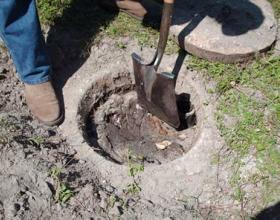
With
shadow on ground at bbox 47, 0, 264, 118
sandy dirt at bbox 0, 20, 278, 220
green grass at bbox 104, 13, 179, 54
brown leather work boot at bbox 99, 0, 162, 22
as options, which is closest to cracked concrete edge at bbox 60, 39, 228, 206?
sandy dirt at bbox 0, 20, 278, 220

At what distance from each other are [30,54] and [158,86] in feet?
2.96

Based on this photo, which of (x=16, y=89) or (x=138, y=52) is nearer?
(x=16, y=89)

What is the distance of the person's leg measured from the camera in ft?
9.34

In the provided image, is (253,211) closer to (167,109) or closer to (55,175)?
(167,109)

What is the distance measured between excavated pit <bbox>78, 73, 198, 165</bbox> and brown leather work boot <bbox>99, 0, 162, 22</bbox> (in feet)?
1.94

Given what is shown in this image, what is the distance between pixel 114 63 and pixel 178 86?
0.53 m

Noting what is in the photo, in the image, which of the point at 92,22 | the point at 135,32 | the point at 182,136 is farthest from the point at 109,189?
the point at 92,22

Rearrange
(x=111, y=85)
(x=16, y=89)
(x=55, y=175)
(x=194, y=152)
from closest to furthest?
(x=55, y=175) < (x=194, y=152) < (x=16, y=89) < (x=111, y=85)

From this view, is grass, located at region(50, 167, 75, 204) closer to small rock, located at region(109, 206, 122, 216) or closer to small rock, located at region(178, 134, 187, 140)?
small rock, located at region(109, 206, 122, 216)

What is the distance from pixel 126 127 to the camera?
361 cm

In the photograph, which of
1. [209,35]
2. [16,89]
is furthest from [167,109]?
[16,89]

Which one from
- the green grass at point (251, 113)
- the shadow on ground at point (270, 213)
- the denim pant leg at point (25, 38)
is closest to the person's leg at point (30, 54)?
the denim pant leg at point (25, 38)

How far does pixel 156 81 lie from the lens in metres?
3.25

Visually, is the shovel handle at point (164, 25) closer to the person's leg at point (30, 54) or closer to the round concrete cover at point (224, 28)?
the round concrete cover at point (224, 28)
